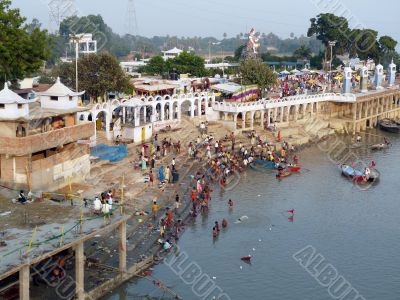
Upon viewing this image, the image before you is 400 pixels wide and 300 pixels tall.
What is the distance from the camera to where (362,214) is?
108 feet

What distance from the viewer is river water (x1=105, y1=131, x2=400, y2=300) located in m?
23.7

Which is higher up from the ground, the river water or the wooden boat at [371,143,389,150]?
the wooden boat at [371,143,389,150]

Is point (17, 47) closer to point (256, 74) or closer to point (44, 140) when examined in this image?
point (44, 140)

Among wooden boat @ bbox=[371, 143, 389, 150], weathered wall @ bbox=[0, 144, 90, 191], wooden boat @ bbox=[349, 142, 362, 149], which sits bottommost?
wooden boat @ bbox=[349, 142, 362, 149]

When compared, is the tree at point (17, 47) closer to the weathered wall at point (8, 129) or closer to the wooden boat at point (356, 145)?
the weathered wall at point (8, 129)

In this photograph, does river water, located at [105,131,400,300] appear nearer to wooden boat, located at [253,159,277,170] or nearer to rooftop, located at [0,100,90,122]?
wooden boat, located at [253,159,277,170]

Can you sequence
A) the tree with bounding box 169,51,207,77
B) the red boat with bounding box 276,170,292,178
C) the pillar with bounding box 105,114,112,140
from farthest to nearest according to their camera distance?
1. the tree with bounding box 169,51,207,77
2. the pillar with bounding box 105,114,112,140
3. the red boat with bounding box 276,170,292,178

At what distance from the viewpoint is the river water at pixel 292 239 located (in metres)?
23.7

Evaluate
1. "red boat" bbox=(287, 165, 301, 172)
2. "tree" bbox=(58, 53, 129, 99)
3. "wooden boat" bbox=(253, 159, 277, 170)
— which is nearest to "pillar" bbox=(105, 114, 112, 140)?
"tree" bbox=(58, 53, 129, 99)

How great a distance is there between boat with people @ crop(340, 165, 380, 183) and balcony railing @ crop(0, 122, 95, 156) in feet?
61.1

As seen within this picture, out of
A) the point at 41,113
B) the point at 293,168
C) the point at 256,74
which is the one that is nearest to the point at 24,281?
the point at 41,113

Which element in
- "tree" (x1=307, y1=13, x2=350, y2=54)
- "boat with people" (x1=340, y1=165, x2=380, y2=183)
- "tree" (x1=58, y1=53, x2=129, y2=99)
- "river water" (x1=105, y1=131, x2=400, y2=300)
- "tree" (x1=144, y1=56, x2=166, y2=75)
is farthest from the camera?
"tree" (x1=307, y1=13, x2=350, y2=54)

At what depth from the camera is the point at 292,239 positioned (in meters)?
28.8

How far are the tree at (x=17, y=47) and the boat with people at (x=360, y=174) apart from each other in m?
21.2
